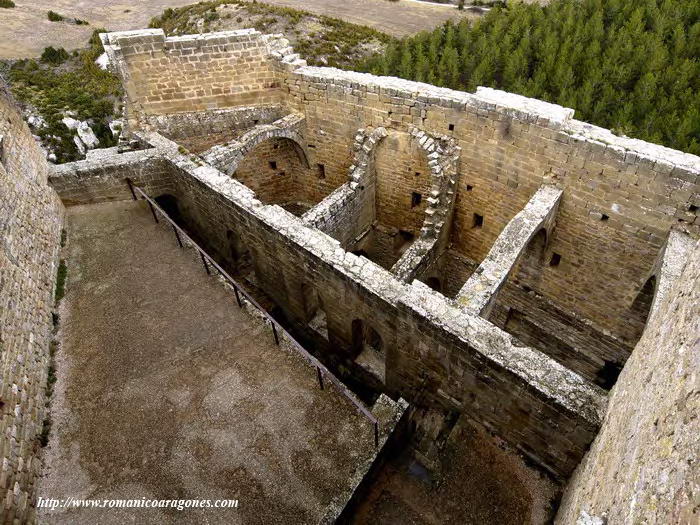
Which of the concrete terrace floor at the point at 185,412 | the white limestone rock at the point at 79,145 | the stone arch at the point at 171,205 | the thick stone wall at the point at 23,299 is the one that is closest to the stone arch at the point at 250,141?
the stone arch at the point at 171,205

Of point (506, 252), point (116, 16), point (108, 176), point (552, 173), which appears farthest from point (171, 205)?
point (116, 16)

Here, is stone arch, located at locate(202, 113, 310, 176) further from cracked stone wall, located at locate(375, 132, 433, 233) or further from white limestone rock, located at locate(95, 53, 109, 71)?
white limestone rock, located at locate(95, 53, 109, 71)

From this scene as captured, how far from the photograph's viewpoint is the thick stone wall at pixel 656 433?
243cm

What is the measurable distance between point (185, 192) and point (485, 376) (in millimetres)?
6888

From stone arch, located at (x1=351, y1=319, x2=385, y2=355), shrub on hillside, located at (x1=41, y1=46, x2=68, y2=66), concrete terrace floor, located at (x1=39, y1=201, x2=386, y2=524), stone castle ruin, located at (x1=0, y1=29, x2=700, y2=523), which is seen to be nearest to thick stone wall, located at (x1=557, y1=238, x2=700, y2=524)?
stone castle ruin, located at (x1=0, y1=29, x2=700, y2=523)

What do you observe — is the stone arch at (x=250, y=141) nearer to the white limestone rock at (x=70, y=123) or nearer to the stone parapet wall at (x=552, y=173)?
the stone parapet wall at (x=552, y=173)

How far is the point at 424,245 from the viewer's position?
9031mm

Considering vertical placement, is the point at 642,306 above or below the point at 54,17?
below

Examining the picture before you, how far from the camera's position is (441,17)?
30406 millimetres

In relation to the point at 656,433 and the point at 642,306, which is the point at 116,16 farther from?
the point at 656,433

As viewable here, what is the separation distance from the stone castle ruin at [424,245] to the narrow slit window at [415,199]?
0.55 ft

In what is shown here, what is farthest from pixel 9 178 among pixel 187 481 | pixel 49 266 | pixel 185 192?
pixel 187 481

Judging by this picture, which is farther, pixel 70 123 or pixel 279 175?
pixel 70 123

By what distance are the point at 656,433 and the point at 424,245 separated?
6.36m
